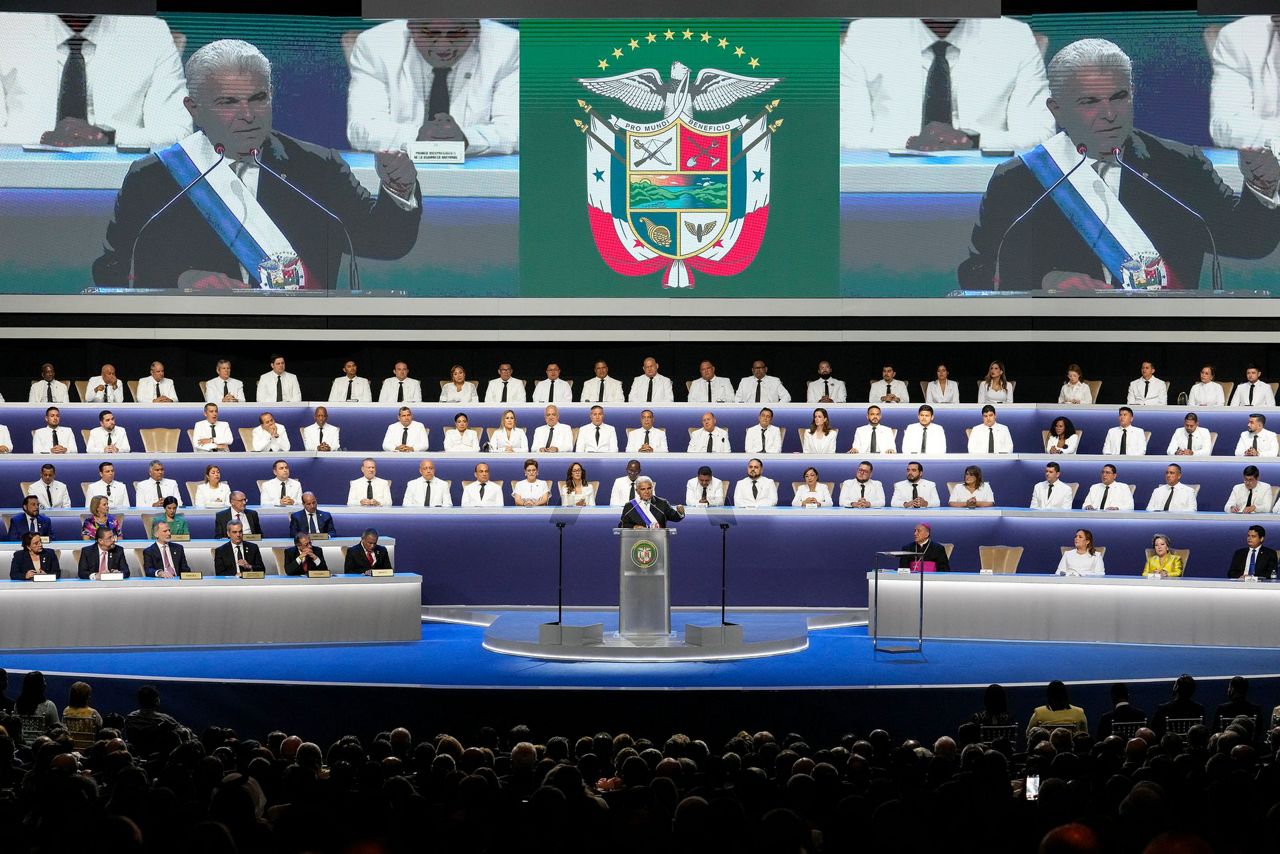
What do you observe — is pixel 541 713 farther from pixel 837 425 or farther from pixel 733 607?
pixel 837 425

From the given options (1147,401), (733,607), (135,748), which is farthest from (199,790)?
(1147,401)

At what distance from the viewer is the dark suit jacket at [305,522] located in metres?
13.4

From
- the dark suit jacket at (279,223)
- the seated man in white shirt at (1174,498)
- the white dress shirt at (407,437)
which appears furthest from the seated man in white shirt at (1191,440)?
the dark suit jacket at (279,223)

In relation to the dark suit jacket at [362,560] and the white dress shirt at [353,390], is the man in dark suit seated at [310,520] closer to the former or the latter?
the dark suit jacket at [362,560]

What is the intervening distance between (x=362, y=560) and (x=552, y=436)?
2836mm

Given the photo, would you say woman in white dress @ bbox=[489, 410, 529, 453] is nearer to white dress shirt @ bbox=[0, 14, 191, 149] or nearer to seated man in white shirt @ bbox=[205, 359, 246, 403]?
seated man in white shirt @ bbox=[205, 359, 246, 403]

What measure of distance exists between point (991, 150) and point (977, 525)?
5.55 m

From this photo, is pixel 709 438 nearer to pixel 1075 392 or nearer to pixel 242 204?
pixel 1075 392

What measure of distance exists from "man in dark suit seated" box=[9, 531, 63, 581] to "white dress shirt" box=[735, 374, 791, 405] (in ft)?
24.4

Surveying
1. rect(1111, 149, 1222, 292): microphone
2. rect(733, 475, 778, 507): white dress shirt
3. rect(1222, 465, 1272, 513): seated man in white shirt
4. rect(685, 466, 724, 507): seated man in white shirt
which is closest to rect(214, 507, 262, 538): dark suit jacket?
rect(685, 466, 724, 507): seated man in white shirt

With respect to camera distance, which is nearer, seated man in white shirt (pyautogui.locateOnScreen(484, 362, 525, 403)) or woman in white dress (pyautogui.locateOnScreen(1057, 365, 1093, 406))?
woman in white dress (pyautogui.locateOnScreen(1057, 365, 1093, 406))

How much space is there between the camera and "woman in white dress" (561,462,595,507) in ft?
45.6

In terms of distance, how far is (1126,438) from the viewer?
14.8 metres

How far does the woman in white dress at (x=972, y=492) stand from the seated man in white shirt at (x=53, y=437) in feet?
28.7
